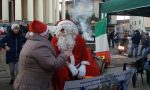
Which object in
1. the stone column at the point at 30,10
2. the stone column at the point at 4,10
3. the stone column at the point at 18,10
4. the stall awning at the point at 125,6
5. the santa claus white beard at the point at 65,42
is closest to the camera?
the santa claus white beard at the point at 65,42

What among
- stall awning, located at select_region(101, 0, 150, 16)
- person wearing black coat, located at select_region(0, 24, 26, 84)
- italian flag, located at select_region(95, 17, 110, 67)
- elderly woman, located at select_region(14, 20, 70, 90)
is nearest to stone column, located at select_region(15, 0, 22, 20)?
stall awning, located at select_region(101, 0, 150, 16)

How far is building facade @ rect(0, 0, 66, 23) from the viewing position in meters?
62.4

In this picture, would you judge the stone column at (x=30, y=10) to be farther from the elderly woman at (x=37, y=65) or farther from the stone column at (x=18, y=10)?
the elderly woman at (x=37, y=65)

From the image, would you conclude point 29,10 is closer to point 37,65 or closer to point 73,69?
point 73,69

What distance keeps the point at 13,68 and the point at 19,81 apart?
21.9 feet

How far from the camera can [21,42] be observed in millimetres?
11617

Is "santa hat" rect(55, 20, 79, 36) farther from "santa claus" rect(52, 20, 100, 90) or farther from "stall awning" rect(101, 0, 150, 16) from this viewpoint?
"stall awning" rect(101, 0, 150, 16)

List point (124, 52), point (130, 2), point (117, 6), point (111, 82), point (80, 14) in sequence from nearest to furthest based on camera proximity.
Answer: point (111, 82) < point (130, 2) < point (117, 6) < point (124, 52) < point (80, 14)

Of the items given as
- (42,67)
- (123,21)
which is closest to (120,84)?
(42,67)

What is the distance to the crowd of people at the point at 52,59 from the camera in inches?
199

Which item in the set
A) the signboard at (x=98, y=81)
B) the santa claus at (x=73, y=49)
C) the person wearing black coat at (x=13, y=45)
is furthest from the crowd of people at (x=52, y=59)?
the person wearing black coat at (x=13, y=45)

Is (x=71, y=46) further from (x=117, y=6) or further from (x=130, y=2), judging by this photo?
(x=117, y=6)

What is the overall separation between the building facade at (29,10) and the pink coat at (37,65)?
5619 centimetres

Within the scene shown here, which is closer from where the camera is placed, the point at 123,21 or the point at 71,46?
the point at 71,46
